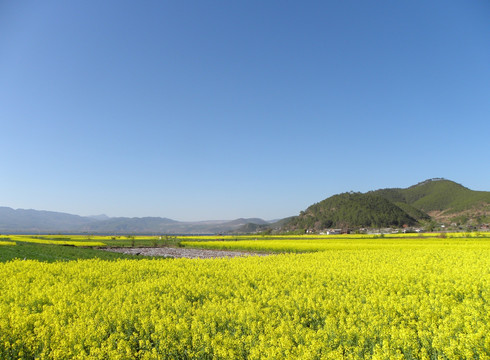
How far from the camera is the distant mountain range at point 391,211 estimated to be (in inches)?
5103

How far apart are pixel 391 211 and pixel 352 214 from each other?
59.0ft

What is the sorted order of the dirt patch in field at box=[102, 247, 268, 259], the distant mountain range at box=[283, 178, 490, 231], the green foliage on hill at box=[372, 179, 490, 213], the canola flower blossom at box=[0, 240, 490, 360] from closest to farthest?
the canola flower blossom at box=[0, 240, 490, 360] < the dirt patch in field at box=[102, 247, 268, 259] < the distant mountain range at box=[283, 178, 490, 231] < the green foliage on hill at box=[372, 179, 490, 213]

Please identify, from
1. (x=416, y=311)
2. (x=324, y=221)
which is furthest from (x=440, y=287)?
(x=324, y=221)

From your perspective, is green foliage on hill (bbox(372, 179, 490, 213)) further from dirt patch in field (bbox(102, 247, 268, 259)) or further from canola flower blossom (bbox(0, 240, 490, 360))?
canola flower blossom (bbox(0, 240, 490, 360))

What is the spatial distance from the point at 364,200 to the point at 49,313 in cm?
16461

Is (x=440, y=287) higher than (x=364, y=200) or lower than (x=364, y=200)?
lower

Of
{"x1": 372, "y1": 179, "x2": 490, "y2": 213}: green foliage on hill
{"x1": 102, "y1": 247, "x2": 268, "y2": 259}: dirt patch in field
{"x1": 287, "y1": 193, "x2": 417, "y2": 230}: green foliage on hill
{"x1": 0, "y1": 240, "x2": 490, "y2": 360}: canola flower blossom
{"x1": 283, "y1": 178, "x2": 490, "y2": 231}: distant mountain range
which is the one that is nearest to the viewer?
{"x1": 0, "y1": 240, "x2": 490, "y2": 360}: canola flower blossom

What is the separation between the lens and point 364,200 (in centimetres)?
15688

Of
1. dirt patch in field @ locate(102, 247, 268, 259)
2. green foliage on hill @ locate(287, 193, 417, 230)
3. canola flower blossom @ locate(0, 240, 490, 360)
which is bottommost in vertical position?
dirt patch in field @ locate(102, 247, 268, 259)

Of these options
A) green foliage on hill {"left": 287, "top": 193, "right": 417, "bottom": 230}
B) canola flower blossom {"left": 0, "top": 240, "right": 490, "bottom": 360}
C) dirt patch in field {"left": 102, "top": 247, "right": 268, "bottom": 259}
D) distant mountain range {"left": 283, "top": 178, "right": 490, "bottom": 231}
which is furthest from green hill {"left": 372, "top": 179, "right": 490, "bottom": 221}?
canola flower blossom {"left": 0, "top": 240, "right": 490, "bottom": 360}

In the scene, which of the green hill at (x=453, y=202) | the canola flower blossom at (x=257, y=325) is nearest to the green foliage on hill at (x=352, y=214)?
the green hill at (x=453, y=202)

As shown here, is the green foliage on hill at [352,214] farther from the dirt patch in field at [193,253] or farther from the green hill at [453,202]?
the dirt patch in field at [193,253]

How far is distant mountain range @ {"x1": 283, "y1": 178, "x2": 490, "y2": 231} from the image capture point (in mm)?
129625

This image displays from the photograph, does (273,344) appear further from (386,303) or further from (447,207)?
(447,207)
